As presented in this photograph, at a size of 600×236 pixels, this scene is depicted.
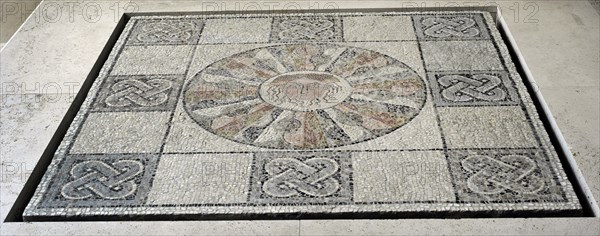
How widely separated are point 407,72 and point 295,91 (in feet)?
1.64

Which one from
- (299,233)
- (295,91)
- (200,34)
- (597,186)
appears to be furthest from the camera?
(200,34)

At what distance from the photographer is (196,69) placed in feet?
12.2

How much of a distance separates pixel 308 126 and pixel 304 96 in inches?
9.7

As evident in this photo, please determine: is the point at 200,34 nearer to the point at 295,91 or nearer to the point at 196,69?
the point at 196,69

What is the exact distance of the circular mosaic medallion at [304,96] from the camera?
3.21 meters

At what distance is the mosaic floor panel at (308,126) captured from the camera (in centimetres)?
283

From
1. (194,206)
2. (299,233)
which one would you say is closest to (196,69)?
(194,206)

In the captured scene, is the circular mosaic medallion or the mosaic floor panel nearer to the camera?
the mosaic floor panel

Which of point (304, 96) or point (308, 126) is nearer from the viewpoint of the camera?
point (308, 126)

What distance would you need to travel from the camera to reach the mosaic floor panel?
283 centimetres

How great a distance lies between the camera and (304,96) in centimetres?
346

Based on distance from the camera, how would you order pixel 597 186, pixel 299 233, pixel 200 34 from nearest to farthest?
pixel 299 233 → pixel 597 186 → pixel 200 34

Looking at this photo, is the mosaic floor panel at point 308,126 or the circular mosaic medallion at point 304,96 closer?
the mosaic floor panel at point 308,126

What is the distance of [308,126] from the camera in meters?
3.24
